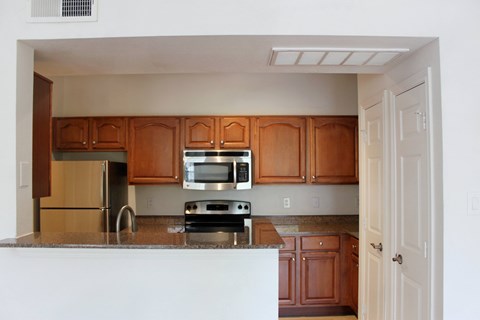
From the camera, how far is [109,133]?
3.59 m

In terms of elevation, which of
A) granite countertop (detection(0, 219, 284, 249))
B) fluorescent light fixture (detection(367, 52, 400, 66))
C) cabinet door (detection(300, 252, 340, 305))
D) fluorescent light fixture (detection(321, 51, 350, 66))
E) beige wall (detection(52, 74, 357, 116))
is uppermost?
beige wall (detection(52, 74, 357, 116))

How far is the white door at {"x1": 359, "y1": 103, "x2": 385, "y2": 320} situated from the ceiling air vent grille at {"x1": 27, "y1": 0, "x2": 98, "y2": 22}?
1949mm

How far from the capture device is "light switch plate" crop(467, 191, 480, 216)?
5.65ft

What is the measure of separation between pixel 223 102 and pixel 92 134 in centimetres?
145

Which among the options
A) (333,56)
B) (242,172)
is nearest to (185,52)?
(333,56)

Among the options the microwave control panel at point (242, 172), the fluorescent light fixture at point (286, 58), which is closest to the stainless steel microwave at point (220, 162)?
the microwave control panel at point (242, 172)

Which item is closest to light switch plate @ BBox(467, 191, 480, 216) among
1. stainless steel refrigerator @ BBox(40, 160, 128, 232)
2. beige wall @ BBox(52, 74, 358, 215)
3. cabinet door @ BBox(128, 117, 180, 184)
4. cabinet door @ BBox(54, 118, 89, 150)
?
beige wall @ BBox(52, 74, 358, 215)

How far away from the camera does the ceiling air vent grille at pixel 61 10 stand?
1767 millimetres

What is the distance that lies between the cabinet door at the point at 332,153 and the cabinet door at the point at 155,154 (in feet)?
4.75

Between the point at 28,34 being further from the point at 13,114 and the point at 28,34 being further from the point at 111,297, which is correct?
the point at 111,297

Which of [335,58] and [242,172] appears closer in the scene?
[335,58]

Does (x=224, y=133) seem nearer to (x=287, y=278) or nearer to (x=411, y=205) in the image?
(x=287, y=278)

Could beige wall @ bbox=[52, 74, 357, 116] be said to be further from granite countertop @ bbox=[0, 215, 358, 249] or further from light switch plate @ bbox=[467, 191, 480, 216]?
light switch plate @ bbox=[467, 191, 480, 216]

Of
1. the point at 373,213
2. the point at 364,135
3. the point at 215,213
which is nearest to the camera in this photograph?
the point at 373,213
